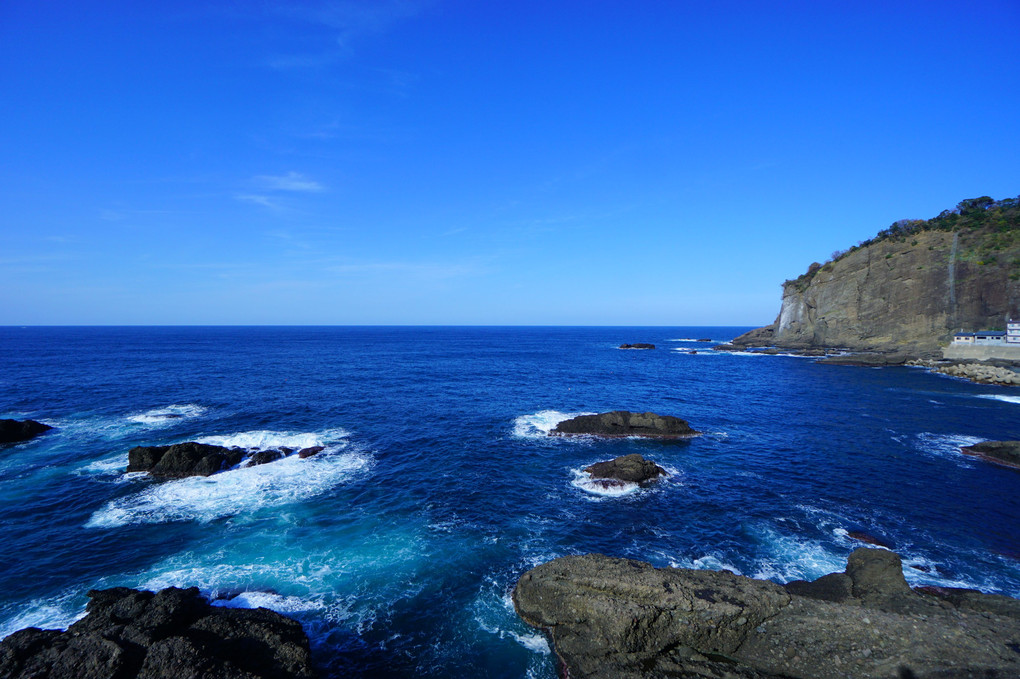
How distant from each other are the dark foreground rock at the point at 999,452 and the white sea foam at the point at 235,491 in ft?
164

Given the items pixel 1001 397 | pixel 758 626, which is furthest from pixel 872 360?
pixel 758 626

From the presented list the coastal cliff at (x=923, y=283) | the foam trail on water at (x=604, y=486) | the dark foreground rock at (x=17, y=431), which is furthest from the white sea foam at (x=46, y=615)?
the coastal cliff at (x=923, y=283)

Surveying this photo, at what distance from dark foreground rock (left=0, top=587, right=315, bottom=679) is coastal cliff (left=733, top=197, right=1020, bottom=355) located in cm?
12769

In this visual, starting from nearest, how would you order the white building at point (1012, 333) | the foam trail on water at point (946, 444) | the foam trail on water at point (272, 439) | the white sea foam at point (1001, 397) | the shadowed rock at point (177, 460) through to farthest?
the shadowed rock at point (177, 460) → the foam trail on water at point (946, 444) → the foam trail on water at point (272, 439) → the white sea foam at point (1001, 397) → the white building at point (1012, 333)

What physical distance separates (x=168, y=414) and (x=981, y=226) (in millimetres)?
153291

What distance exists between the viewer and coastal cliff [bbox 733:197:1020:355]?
90.4 m

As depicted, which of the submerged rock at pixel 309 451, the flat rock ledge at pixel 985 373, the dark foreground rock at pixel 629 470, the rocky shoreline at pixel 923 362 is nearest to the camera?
the dark foreground rock at pixel 629 470

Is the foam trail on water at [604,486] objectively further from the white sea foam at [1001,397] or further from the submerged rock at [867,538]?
the white sea foam at [1001,397]

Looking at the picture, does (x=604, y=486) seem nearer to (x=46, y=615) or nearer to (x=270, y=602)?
(x=270, y=602)

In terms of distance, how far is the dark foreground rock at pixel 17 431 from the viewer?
39312 mm

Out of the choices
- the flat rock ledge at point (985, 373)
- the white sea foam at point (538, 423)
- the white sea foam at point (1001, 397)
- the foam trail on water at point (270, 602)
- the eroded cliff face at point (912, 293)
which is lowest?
the foam trail on water at point (270, 602)

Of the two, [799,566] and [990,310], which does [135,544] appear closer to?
[799,566]

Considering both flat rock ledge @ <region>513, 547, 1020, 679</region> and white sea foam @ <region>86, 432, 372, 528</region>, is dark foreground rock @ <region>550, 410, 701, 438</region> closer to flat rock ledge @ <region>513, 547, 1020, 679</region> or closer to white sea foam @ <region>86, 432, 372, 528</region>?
white sea foam @ <region>86, 432, 372, 528</region>

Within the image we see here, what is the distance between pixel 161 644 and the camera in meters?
14.0
